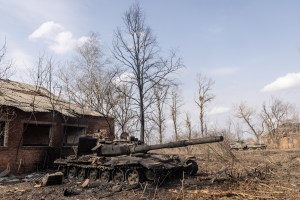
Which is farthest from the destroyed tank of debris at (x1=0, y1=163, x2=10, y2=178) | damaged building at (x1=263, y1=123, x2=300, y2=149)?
damaged building at (x1=263, y1=123, x2=300, y2=149)

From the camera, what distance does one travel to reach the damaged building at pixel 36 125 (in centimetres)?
1736

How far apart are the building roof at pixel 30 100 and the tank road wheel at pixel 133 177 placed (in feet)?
21.5

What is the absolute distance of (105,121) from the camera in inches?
966

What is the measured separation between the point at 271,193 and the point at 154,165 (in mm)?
4629

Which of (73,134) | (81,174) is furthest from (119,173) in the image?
(73,134)

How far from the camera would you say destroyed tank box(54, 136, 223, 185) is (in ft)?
45.0

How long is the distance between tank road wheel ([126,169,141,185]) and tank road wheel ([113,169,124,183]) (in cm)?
27

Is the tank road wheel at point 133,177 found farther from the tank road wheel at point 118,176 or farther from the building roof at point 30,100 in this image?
the building roof at point 30,100

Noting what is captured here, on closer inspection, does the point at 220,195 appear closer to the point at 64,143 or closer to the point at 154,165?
the point at 154,165

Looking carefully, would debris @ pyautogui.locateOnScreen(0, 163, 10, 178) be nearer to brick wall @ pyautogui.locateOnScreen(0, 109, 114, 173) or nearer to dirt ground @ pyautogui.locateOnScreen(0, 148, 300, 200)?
brick wall @ pyautogui.locateOnScreen(0, 109, 114, 173)

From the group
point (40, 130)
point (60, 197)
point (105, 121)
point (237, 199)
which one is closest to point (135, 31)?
point (105, 121)

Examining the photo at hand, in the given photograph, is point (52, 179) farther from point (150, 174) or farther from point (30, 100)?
point (30, 100)

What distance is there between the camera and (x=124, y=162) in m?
14.0

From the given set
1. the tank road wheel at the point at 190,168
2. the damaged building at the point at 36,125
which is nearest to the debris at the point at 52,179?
the damaged building at the point at 36,125
